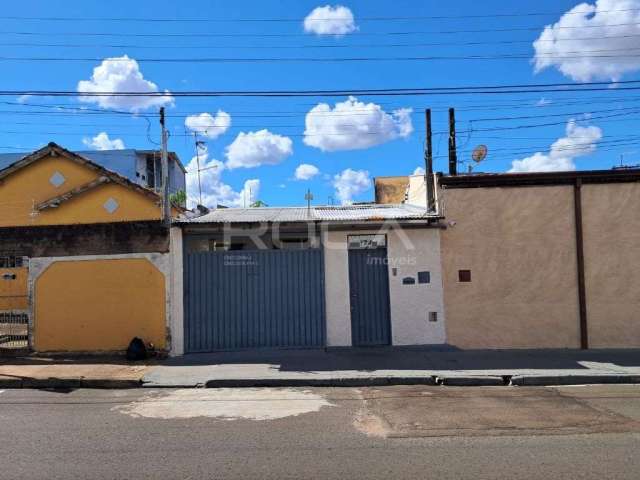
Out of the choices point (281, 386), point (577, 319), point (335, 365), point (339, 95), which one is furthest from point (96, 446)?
point (577, 319)

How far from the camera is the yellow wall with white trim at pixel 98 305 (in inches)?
433

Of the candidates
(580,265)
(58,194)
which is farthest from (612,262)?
(58,194)

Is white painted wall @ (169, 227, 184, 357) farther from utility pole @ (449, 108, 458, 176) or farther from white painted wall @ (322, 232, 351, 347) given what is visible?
utility pole @ (449, 108, 458, 176)

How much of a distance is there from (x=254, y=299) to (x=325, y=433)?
219 inches

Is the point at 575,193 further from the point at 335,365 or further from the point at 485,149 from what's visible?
the point at 335,365

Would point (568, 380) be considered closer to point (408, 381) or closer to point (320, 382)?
point (408, 381)

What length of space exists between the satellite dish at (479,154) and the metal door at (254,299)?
5534 mm

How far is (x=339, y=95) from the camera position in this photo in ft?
38.6

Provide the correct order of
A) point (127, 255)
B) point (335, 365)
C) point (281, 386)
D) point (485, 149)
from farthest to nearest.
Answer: point (485, 149) → point (127, 255) → point (335, 365) → point (281, 386)

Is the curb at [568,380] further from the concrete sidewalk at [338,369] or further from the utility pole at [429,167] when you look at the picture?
the utility pole at [429,167]

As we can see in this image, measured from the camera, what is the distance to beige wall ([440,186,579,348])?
11180 millimetres

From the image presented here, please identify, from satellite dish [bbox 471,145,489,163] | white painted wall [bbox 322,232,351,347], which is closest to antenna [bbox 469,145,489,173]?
satellite dish [bbox 471,145,489,163]

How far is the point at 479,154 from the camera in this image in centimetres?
1391

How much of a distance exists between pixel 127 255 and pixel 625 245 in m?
10.6
